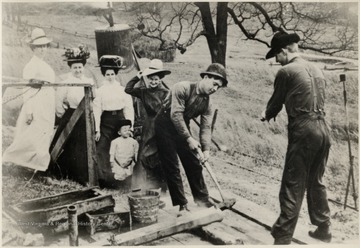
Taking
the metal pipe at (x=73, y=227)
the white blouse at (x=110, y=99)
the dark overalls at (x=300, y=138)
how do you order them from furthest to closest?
the white blouse at (x=110, y=99) → the dark overalls at (x=300, y=138) → the metal pipe at (x=73, y=227)

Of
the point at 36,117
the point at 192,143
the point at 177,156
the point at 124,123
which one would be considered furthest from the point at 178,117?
the point at 36,117

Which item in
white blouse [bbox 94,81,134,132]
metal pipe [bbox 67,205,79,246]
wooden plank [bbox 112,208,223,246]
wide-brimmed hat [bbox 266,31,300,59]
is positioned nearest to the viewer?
metal pipe [bbox 67,205,79,246]

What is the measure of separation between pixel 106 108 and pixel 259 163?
1.98 meters

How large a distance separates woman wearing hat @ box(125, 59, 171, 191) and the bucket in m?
0.50

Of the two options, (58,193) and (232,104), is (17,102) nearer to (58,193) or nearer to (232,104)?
(58,193)

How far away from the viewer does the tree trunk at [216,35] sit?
18.6 ft

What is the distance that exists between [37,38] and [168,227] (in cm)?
265

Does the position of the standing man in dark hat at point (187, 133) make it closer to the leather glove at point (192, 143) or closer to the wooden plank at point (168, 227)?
the leather glove at point (192, 143)

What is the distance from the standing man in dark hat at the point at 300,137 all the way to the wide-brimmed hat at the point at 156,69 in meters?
1.26

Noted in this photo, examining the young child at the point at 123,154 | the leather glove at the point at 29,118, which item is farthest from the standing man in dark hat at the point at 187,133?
the leather glove at the point at 29,118

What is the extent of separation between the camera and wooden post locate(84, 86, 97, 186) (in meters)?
5.46

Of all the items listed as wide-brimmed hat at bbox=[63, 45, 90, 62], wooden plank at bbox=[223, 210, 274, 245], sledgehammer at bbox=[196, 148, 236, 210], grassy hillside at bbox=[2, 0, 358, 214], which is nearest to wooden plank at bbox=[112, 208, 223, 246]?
sledgehammer at bbox=[196, 148, 236, 210]

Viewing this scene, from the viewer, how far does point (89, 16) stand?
5633mm

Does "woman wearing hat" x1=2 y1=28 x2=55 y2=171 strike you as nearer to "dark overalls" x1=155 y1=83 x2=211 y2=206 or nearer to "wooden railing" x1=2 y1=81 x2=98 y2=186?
"wooden railing" x1=2 y1=81 x2=98 y2=186
